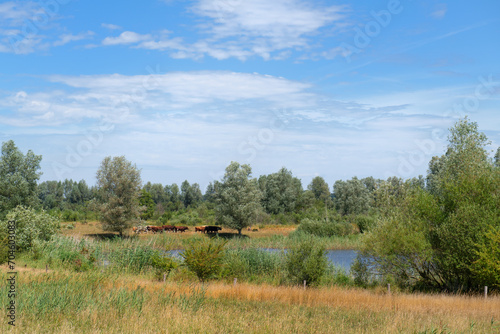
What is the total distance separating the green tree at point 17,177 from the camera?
172ft

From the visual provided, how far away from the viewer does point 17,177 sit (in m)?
53.0

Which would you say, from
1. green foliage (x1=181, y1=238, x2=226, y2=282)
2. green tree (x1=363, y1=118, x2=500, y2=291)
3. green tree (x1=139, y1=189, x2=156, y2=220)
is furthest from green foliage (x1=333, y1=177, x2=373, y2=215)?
green foliage (x1=181, y1=238, x2=226, y2=282)

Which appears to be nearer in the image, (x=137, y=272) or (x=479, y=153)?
(x=137, y=272)

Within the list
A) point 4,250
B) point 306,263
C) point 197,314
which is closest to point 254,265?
point 306,263

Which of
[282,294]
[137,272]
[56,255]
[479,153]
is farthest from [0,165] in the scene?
[479,153]

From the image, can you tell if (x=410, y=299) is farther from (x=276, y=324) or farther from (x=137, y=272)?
(x=137, y=272)

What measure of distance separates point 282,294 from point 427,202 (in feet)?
38.5

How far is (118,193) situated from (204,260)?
3722 centimetres

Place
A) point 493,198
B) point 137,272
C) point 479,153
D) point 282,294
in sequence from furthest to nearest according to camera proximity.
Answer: point 479,153 → point 137,272 → point 493,198 → point 282,294

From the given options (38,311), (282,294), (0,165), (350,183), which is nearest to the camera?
(38,311)

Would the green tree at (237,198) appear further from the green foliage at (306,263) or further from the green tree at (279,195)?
the green foliage at (306,263)

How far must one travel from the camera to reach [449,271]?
885 inches

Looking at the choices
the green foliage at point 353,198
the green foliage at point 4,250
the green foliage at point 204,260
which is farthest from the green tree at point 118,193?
the green foliage at point 353,198

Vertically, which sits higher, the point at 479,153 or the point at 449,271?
the point at 479,153
